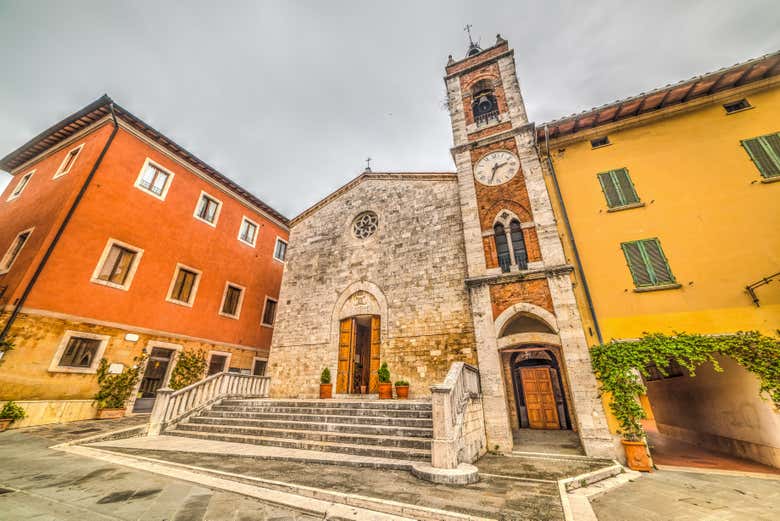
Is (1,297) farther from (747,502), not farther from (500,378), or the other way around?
(747,502)

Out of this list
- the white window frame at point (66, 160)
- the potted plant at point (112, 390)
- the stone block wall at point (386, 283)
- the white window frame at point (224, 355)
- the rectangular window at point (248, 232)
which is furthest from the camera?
the rectangular window at point (248, 232)

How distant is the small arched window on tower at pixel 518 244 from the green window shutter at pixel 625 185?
2.76 m

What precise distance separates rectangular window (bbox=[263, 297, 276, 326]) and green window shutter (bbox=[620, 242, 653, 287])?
15.2 m

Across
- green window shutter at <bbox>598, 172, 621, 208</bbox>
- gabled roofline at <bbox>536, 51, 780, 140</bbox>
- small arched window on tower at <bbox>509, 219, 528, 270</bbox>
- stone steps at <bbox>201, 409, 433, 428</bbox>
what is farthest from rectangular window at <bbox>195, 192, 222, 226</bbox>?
green window shutter at <bbox>598, 172, 621, 208</bbox>

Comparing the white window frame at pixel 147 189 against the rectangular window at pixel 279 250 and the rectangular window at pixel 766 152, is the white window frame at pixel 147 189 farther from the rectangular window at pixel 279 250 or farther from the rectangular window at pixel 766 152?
the rectangular window at pixel 766 152

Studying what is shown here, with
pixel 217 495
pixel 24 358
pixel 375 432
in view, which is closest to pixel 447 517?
pixel 217 495

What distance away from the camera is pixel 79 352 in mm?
9133

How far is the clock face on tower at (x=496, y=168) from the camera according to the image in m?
9.73

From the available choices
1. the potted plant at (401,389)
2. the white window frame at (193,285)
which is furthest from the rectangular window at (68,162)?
the potted plant at (401,389)

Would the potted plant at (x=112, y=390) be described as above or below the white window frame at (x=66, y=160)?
below

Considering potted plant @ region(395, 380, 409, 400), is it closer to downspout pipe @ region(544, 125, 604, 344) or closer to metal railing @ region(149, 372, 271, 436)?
downspout pipe @ region(544, 125, 604, 344)

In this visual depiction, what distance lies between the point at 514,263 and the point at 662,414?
989 cm

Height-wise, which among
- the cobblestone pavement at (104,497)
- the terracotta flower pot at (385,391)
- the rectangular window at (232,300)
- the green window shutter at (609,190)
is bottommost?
the cobblestone pavement at (104,497)

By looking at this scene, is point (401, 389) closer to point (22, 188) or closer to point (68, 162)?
point (68, 162)
